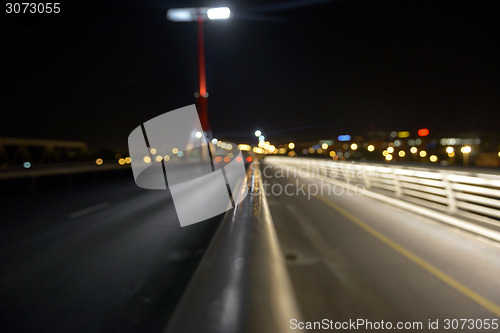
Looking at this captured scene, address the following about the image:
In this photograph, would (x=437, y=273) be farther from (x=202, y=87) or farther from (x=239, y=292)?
(x=202, y=87)

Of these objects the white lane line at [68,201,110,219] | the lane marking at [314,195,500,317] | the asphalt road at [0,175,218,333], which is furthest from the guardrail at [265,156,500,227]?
the white lane line at [68,201,110,219]

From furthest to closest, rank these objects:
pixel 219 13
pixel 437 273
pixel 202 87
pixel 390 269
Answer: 1. pixel 202 87
2. pixel 219 13
3. pixel 390 269
4. pixel 437 273

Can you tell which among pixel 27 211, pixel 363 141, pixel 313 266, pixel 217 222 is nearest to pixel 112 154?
pixel 27 211

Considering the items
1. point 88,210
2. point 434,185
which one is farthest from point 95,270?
point 434,185

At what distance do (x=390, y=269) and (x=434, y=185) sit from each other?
5551 millimetres

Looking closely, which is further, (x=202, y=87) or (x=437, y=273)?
(x=202, y=87)

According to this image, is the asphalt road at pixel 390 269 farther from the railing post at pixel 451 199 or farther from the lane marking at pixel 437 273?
the railing post at pixel 451 199

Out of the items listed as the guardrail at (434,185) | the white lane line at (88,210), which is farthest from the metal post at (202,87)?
the white lane line at (88,210)

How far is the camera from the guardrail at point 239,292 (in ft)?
9.96

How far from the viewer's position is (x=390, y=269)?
4.46m

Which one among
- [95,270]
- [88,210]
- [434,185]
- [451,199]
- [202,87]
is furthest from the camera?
[202,87]

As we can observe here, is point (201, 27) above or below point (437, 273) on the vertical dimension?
above

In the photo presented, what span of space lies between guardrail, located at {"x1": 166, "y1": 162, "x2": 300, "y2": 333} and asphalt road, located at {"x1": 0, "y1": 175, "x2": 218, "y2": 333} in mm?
345

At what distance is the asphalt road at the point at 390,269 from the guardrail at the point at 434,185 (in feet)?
3.09
